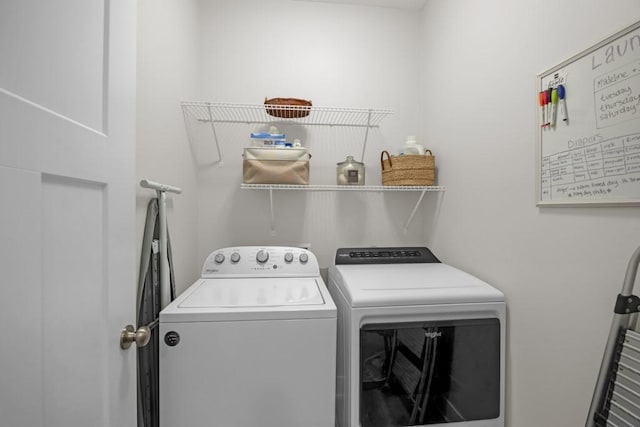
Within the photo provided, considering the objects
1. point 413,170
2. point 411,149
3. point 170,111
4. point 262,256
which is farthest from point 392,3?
point 262,256

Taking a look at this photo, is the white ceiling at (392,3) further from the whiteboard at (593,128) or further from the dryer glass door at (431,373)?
the dryer glass door at (431,373)

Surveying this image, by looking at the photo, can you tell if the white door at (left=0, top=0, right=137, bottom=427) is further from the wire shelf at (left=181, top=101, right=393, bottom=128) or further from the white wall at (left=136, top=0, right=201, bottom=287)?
the wire shelf at (left=181, top=101, right=393, bottom=128)

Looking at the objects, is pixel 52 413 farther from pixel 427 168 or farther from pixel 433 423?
pixel 427 168

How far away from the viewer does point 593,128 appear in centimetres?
98

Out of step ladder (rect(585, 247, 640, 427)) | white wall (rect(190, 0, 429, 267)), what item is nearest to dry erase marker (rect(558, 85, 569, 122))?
step ladder (rect(585, 247, 640, 427))

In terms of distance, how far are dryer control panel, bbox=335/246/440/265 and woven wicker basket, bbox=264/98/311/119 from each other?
92cm

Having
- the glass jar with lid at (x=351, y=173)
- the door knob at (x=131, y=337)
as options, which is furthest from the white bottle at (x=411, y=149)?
the door knob at (x=131, y=337)

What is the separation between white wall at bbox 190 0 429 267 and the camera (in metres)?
2.06

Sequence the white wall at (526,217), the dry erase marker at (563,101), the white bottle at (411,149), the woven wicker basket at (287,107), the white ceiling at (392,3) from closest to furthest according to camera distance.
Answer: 1. the white wall at (526,217)
2. the dry erase marker at (563,101)
3. the woven wicker basket at (287,107)
4. the white bottle at (411,149)
5. the white ceiling at (392,3)

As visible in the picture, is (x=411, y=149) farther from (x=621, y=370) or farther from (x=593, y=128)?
(x=621, y=370)

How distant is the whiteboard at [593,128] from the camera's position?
861mm

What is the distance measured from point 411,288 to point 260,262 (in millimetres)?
873

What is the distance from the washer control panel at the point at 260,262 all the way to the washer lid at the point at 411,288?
0.25m

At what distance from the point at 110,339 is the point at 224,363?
1.70ft
